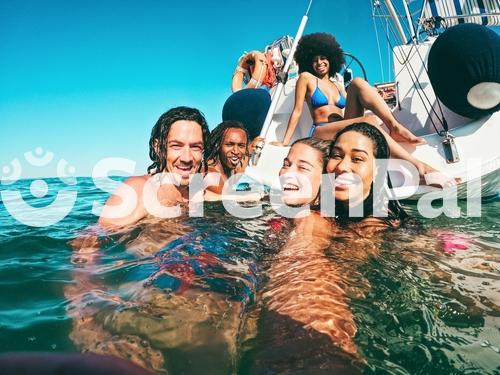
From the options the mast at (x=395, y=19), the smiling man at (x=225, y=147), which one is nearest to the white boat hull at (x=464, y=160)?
the smiling man at (x=225, y=147)

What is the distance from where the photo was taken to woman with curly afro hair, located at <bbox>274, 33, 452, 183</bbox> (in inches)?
166

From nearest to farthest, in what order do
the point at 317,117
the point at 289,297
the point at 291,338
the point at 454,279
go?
the point at 291,338 < the point at 289,297 < the point at 454,279 < the point at 317,117

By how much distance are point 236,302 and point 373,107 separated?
3404 millimetres

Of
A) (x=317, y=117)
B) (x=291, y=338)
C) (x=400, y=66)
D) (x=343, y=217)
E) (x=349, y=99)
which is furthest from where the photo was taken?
(x=400, y=66)

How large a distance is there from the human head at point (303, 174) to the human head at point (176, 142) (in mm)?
867

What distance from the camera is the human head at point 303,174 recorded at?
115 inches

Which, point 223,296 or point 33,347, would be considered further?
point 223,296

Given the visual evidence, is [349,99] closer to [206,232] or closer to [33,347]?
[206,232]

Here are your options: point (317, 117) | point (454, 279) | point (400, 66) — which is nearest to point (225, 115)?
point (317, 117)

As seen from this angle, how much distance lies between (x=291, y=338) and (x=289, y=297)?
313 mm

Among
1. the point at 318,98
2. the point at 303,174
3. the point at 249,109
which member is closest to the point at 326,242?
the point at 303,174

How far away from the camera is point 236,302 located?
1.70m

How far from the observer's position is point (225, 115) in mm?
6500

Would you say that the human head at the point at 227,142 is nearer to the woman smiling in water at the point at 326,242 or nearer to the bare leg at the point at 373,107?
the bare leg at the point at 373,107
